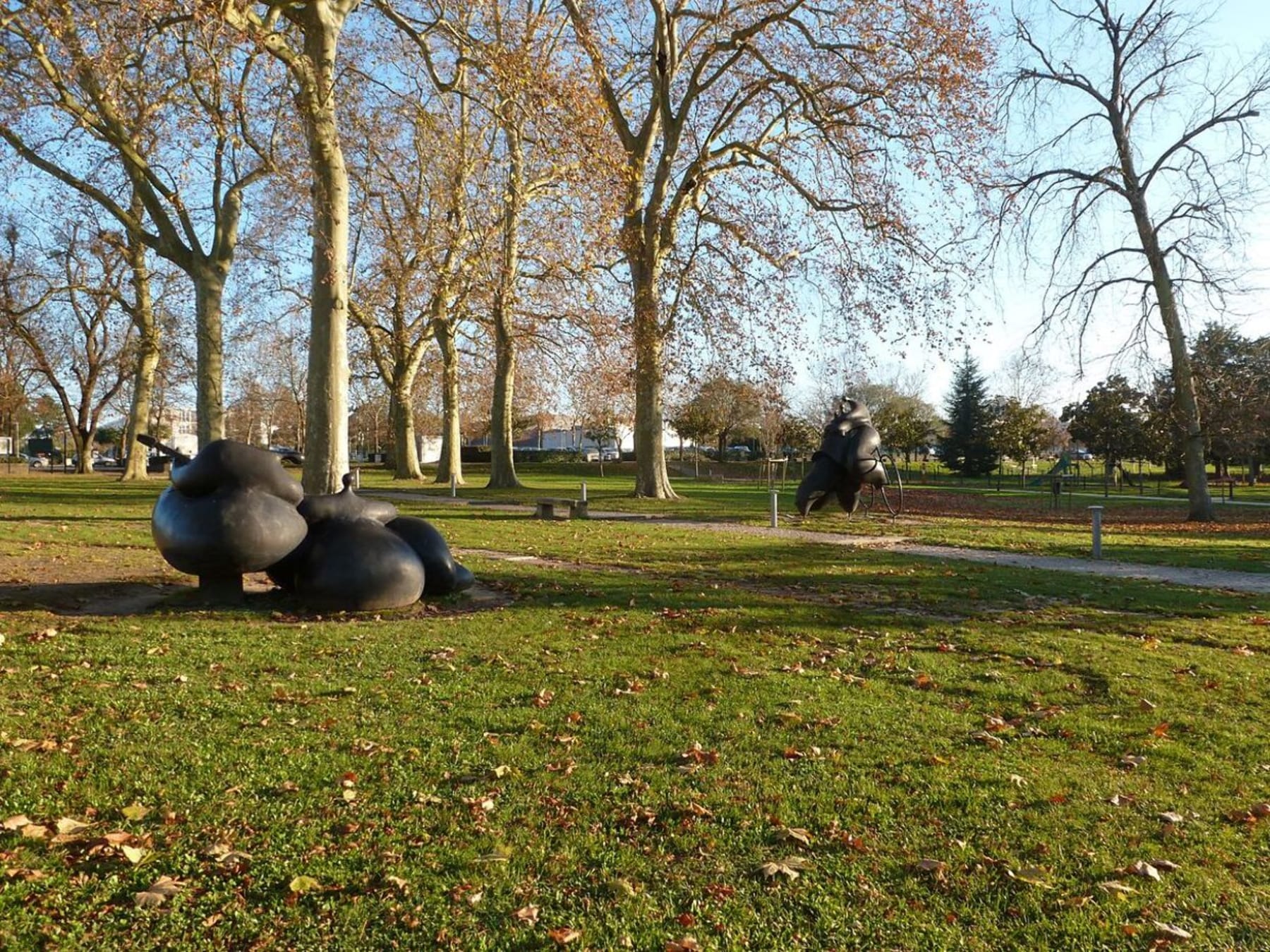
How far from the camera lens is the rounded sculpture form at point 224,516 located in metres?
8.65

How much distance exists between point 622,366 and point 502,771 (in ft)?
79.7

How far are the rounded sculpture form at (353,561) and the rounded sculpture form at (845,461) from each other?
41.0 feet

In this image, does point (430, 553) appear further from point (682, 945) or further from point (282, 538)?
point (682, 945)

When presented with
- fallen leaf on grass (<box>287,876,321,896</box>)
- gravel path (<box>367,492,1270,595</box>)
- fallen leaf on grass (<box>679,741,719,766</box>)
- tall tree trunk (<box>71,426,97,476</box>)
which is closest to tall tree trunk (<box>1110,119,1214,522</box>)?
gravel path (<box>367,492,1270,595</box>)

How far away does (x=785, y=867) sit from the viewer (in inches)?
147

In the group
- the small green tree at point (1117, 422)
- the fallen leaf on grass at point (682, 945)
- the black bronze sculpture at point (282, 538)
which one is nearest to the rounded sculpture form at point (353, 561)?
the black bronze sculpture at point (282, 538)

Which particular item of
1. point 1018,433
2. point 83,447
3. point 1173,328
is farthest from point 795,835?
point 83,447

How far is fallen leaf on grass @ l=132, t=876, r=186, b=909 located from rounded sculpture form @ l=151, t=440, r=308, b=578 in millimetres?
5724

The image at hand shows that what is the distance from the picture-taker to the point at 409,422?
42344 mm

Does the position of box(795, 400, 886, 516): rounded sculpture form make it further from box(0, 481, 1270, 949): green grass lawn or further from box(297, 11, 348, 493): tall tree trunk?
box(0, 481, 1270, 949): green grass lawn

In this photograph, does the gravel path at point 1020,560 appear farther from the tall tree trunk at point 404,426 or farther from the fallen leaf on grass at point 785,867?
the tall tree trunk at point 404,426

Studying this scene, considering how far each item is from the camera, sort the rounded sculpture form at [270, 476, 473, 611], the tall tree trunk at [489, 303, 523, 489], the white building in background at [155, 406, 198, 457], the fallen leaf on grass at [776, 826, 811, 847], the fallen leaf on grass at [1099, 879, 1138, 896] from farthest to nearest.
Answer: the white building in background at [155, 406, 198, 457] < the tall tree trunk at [489, 303, 523, 489] < the rounded sculpture form at [270, 476, 473, 611] < the fallen leaf on grass at [776, 826, 811, 847] < the fallen leaf on grass at [1099, 879, 1138, 896]

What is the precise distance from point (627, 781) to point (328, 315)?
43.9 ft

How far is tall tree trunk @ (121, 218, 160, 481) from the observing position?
110 ft
